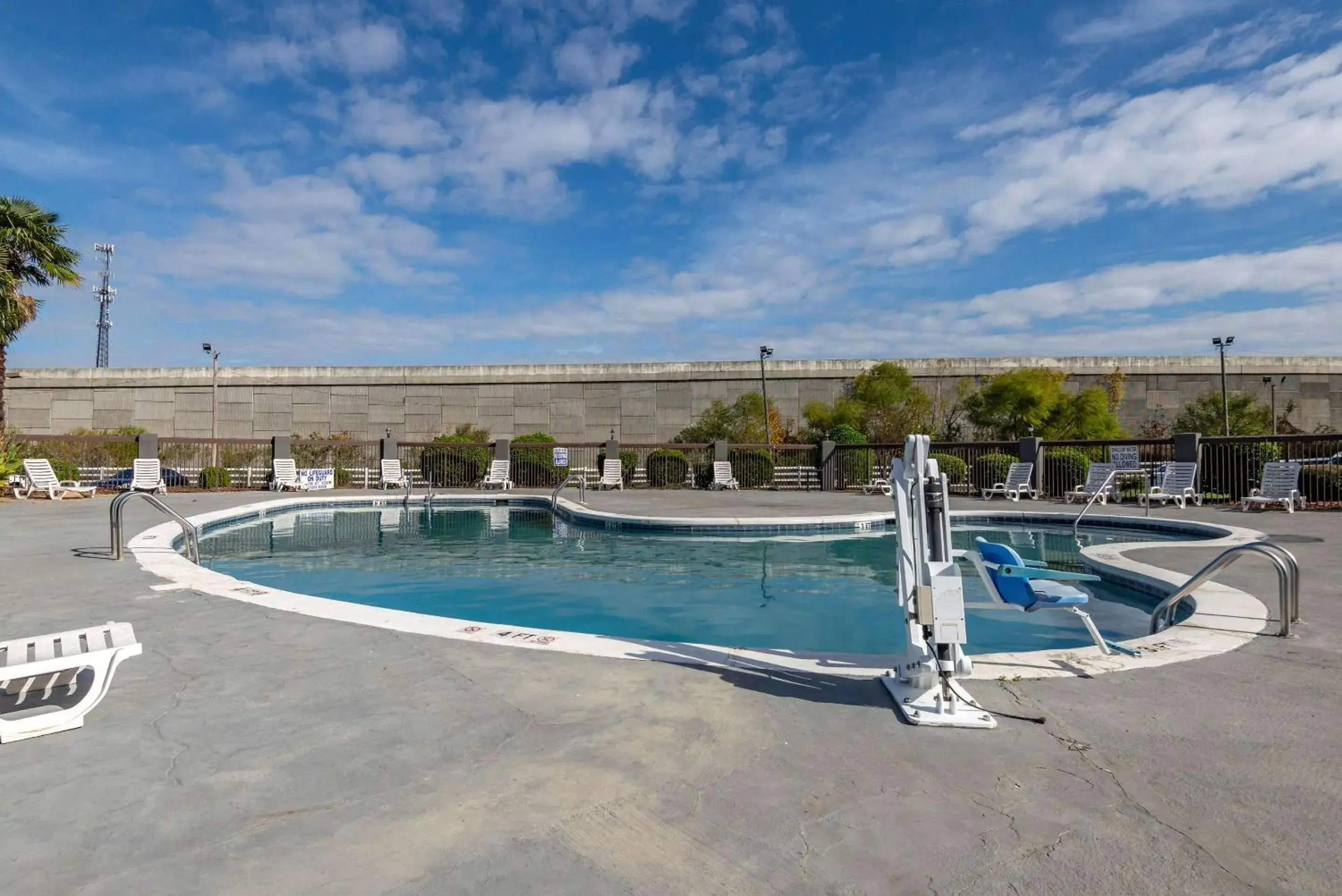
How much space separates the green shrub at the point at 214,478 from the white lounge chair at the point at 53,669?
62.9 feet

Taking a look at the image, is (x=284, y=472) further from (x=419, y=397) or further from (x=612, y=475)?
(x=419, y=397)

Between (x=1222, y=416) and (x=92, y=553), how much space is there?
31.9 metres

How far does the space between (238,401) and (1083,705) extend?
3192 cm

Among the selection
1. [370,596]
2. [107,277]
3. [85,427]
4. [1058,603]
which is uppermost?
[107,277]

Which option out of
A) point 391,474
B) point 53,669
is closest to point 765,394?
point 391,474

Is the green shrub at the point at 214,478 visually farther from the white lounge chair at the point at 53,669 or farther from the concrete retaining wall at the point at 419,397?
the white lounge chair at the point at 53,669

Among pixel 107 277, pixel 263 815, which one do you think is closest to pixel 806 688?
pixel 263 815

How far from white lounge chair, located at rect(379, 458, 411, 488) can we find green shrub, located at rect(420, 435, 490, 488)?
1.33 m

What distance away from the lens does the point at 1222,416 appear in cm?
2669

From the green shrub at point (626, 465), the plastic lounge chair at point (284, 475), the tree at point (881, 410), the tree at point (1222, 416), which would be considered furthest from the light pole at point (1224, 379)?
the plastic lounge chair at point (284, 475)

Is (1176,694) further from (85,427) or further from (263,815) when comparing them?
Answer: (85,427)

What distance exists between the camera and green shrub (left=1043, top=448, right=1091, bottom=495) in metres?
18.0

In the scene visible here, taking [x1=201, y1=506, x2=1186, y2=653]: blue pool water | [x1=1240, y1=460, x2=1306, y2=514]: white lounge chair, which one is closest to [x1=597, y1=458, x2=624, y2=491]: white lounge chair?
[x1=201, y1=506, x2=1186, y2=653]: blue pool water

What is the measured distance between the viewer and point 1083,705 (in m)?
3.48
